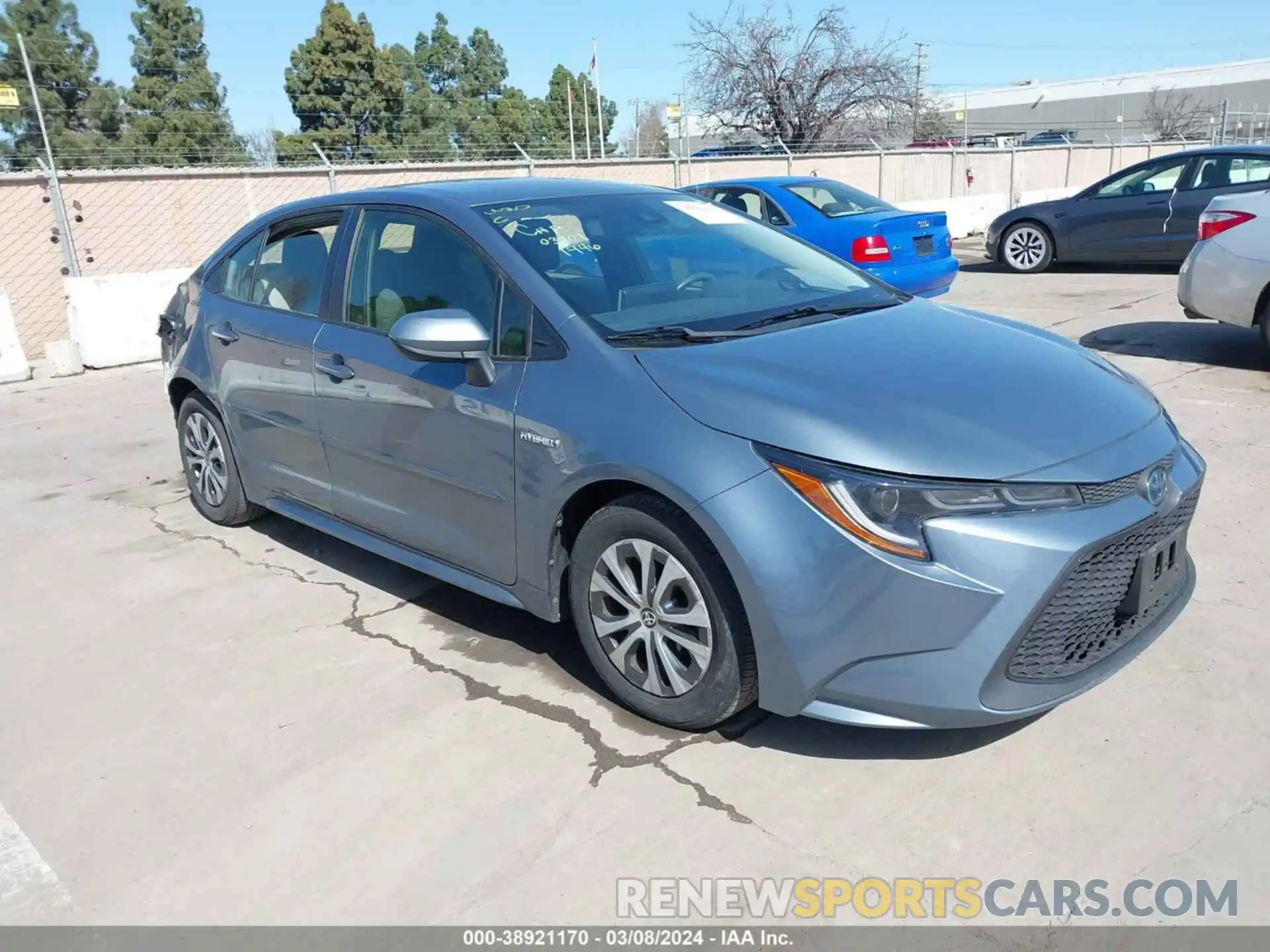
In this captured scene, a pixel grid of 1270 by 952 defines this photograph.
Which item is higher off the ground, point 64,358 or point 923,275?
point 923,275

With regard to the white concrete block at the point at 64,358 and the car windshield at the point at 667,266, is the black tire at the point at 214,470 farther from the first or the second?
the white concrete block at the point at 64,358

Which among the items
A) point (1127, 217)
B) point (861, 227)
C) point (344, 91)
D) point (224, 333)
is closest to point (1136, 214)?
point (1127, 217)

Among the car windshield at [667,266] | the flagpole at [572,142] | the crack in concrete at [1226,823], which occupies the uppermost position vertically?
the flagpole at [572,142]

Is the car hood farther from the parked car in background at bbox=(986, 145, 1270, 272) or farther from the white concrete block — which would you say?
the parked car in background at bbox=(986, 145, 1270, 272)

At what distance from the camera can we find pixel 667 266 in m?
3.76

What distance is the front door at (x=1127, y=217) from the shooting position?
1225cm

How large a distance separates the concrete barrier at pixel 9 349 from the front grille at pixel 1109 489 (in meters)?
10.1

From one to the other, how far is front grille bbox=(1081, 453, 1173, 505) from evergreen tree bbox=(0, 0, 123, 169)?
25.9 m

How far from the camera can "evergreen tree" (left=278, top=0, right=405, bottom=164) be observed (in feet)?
102

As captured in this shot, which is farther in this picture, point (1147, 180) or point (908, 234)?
point (1147, 180)

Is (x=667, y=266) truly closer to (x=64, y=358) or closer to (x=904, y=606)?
(x=904, y=606)

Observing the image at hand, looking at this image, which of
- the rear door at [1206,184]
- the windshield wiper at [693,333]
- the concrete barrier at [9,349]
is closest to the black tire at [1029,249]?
the rear door at [1206,184]

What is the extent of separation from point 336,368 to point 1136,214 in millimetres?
11505
